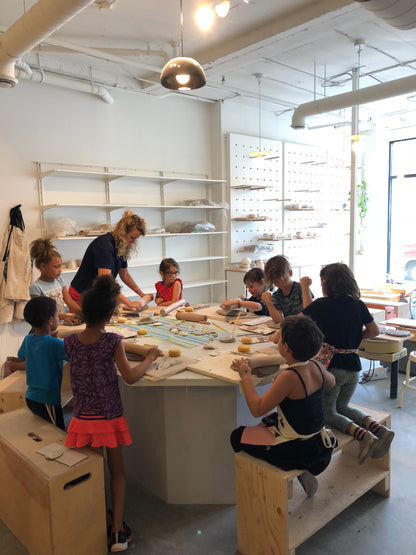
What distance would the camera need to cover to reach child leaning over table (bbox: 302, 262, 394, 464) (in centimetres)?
209

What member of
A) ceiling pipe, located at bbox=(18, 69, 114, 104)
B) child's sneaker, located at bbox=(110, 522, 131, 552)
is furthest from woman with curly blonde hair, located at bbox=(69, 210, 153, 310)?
ceiling pipe, located at bbox=(18, 69, 114, 104)

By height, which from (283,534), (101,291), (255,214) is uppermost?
(255,214)

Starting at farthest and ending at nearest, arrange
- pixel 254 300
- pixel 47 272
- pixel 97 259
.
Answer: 1. pixel 254 300
2. pixel 97 259
3. pixel 47 272

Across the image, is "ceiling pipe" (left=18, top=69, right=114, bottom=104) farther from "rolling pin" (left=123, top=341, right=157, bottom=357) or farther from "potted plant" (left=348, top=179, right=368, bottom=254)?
"potted plant" (left=348, top=179, right=368, bottom=254)

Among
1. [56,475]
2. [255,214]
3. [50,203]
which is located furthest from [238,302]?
[255,214]

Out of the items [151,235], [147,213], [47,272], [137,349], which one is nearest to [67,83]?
[147,213]

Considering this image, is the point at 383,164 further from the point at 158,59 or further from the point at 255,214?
the point at 158,59

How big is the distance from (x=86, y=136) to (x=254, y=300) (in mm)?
2782

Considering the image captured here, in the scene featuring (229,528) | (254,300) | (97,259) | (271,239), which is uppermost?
(271,239)

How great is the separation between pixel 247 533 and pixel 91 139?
13.4 ft

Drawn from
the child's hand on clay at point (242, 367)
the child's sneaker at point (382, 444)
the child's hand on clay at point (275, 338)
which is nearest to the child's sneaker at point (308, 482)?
the child's sneaker at point (382, 444)

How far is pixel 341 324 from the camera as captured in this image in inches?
83.7

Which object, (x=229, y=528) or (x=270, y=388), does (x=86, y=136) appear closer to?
(x=270, y=388)

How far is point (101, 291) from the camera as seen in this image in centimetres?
179
